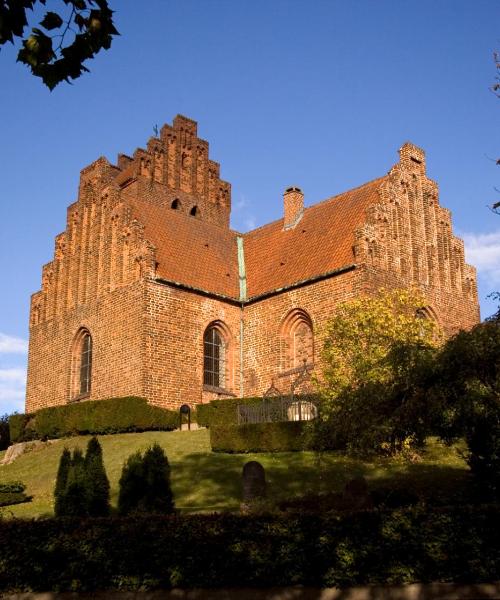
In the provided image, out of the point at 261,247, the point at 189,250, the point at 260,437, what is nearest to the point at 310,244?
the point at 261,247

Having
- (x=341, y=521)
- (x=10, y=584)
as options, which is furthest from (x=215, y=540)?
(x=10, y=584)

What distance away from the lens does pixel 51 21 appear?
7.73 meters

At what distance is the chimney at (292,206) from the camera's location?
40.3 metres

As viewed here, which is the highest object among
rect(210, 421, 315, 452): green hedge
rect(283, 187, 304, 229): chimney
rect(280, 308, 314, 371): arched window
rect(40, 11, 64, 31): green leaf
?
rect(283, 187, 304, 229): chimney

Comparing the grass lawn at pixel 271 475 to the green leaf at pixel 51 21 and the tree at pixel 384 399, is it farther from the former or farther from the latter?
the green leaf at pixel 51 21

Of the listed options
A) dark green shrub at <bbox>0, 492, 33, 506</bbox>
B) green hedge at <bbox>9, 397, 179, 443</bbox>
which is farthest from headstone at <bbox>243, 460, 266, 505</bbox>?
green hedge at <bbox>9, 397, 179, 443</bbox>

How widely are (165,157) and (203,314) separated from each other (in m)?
10.7

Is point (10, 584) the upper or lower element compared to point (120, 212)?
lower

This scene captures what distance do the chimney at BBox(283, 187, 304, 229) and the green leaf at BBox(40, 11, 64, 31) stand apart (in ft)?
107

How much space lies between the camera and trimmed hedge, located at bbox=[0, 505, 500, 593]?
12.4 m

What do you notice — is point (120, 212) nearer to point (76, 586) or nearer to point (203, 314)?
point (203, 314)

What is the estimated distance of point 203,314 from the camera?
117 ft

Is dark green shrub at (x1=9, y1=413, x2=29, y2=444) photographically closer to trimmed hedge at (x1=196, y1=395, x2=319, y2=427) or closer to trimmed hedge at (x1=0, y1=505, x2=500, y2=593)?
trimmed hedge at (x1=196, y1=395, x2=319, y2=427)

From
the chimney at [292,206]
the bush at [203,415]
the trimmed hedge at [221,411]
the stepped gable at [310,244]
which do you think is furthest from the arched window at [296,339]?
the chimney at [292,206]
